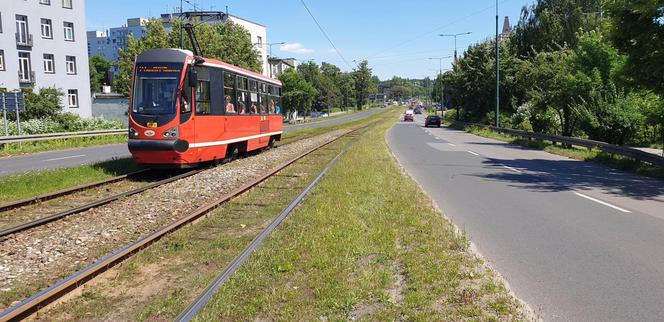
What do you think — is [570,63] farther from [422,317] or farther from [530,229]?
[422,317]

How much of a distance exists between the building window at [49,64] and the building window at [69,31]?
8.83ft

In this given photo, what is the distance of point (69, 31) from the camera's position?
160 feet

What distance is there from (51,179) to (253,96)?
27.1 feet

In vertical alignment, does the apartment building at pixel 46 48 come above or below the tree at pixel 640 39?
above

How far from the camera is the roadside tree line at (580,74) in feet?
51.6

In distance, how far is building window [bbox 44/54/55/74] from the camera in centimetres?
4626

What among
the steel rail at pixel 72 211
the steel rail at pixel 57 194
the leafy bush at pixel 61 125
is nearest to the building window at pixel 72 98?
the leafy bush at pixel 61 125

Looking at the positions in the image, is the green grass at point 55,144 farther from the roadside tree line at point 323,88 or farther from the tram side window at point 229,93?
the roadside tree line at point 323,88

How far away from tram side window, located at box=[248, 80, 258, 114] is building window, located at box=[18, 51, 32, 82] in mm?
32418

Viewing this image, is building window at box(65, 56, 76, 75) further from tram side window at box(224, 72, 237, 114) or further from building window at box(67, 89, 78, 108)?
tram side window at box(224, 72, 237, 114)

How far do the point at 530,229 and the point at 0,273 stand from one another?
23.0 ft

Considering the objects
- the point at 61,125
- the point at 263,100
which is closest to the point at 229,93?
the point at 263,100

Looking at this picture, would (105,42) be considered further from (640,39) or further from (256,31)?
(640,39)

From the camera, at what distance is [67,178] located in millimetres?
13430
